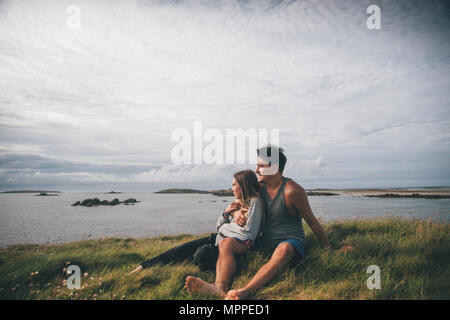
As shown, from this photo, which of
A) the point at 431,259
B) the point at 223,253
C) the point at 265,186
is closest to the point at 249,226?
the point at 223,253

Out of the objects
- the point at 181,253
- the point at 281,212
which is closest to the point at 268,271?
the point at 281,212

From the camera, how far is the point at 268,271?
3.22m

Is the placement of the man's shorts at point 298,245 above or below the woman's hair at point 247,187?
below

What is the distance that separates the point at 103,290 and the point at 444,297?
454 cm

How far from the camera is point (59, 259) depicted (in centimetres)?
444

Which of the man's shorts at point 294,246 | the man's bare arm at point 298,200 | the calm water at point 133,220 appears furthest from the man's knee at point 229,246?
the calm water at point 133,220

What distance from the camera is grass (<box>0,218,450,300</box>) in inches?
124

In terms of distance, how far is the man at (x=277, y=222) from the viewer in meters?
3.32

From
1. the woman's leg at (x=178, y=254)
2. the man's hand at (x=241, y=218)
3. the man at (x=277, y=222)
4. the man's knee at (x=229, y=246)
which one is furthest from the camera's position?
the woman's leg at (x=178, y=254)

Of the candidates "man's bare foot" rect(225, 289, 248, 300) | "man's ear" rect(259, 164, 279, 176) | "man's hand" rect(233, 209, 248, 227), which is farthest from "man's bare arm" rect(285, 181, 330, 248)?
"man's bare foot" rect(225, 289, 248, 300)

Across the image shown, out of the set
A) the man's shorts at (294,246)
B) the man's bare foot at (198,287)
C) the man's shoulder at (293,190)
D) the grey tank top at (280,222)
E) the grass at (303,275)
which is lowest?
the grass at (303,275)

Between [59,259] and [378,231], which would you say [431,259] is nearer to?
[378,231]

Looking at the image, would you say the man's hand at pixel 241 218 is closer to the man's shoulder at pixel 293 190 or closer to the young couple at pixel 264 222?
the young couple at pixel 264 222

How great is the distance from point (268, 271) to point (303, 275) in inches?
27.8
